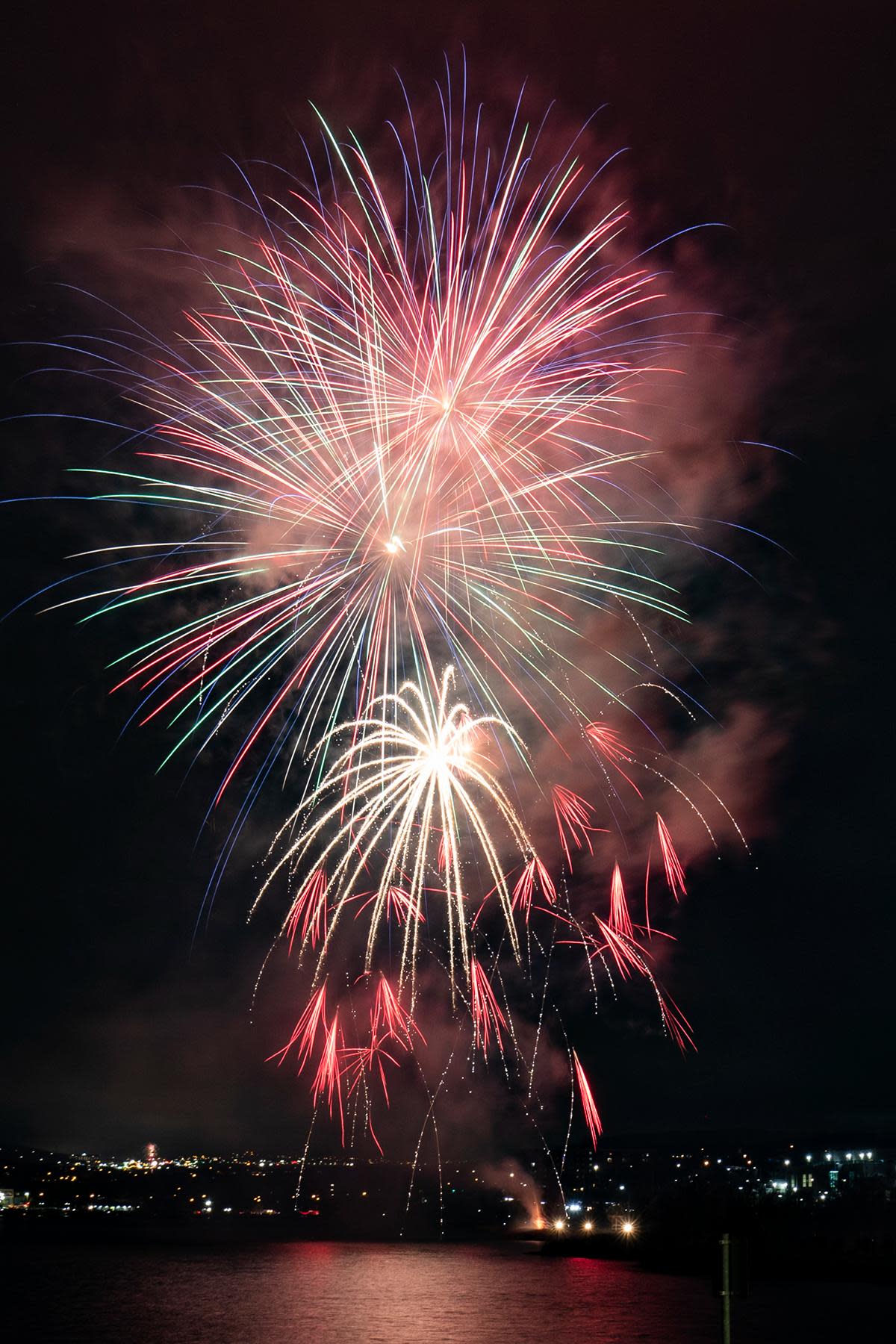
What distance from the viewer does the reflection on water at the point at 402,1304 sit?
131 ft

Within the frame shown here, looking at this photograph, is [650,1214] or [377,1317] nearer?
[377,1317]

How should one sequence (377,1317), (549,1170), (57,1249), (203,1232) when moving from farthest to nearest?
1. (203,1232)
2. (549,1170)
3. (57,1249)
4. (377,1317)

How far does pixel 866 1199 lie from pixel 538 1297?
5626 centimetres

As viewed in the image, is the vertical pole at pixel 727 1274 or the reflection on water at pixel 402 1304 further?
the reflection on water at pixel 402 1304

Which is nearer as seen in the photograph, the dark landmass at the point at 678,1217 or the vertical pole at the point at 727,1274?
the vertical pole at the point at 727,1274

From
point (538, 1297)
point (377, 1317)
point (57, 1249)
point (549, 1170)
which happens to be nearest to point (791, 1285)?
point (538, 1297)

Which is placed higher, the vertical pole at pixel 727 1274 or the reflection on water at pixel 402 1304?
the vertical pole at pixel 727 1274

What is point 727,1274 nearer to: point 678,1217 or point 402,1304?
point 402,1304

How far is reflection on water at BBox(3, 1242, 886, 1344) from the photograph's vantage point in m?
39.9

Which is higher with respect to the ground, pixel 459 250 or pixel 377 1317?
pixel 459 250

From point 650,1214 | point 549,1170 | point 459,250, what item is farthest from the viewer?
point 549,1170

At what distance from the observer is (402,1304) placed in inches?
2200

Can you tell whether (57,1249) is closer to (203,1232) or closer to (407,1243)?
(407,1243)

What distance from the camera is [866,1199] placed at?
10362 cm
